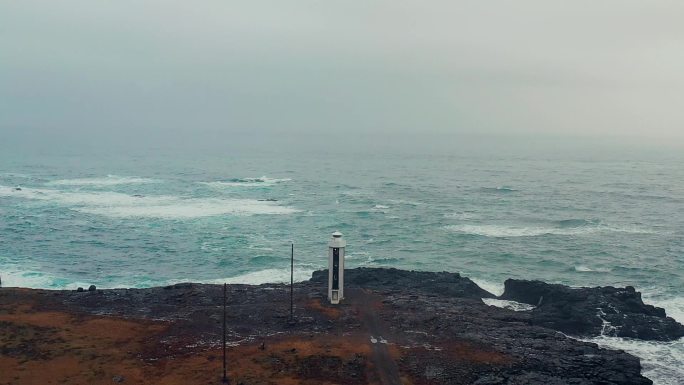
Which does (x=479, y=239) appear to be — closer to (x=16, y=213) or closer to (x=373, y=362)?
(x=373, y=362)

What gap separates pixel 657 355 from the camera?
33.4 metres

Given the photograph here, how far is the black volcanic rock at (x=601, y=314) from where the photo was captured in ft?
118

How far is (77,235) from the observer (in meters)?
66.8

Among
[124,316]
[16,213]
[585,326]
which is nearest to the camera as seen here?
[124,316]

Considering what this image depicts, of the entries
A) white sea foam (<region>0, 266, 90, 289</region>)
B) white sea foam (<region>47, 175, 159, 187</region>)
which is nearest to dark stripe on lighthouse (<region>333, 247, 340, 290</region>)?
white sea foam (<region>0, 266, 90, 289</region>)

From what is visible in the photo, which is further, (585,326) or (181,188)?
(181,188)

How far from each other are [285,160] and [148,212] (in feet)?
315

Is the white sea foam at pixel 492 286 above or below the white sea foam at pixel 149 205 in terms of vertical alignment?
below

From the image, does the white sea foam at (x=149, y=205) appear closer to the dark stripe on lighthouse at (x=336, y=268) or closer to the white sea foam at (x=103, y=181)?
the white sea foam at (x=103, y=181)

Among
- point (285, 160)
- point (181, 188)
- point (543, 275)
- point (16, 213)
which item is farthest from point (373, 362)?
point (285, 160)

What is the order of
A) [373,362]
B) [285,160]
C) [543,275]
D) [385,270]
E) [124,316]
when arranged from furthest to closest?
1. [285,160]
2. [543,275]
3. [385,270]
4. [124,316]
5. [373,362]

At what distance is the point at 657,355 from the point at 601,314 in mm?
4702

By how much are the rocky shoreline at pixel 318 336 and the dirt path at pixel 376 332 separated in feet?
0.22

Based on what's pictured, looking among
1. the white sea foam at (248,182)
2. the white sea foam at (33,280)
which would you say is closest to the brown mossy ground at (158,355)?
the white sea foam at (33,280)
